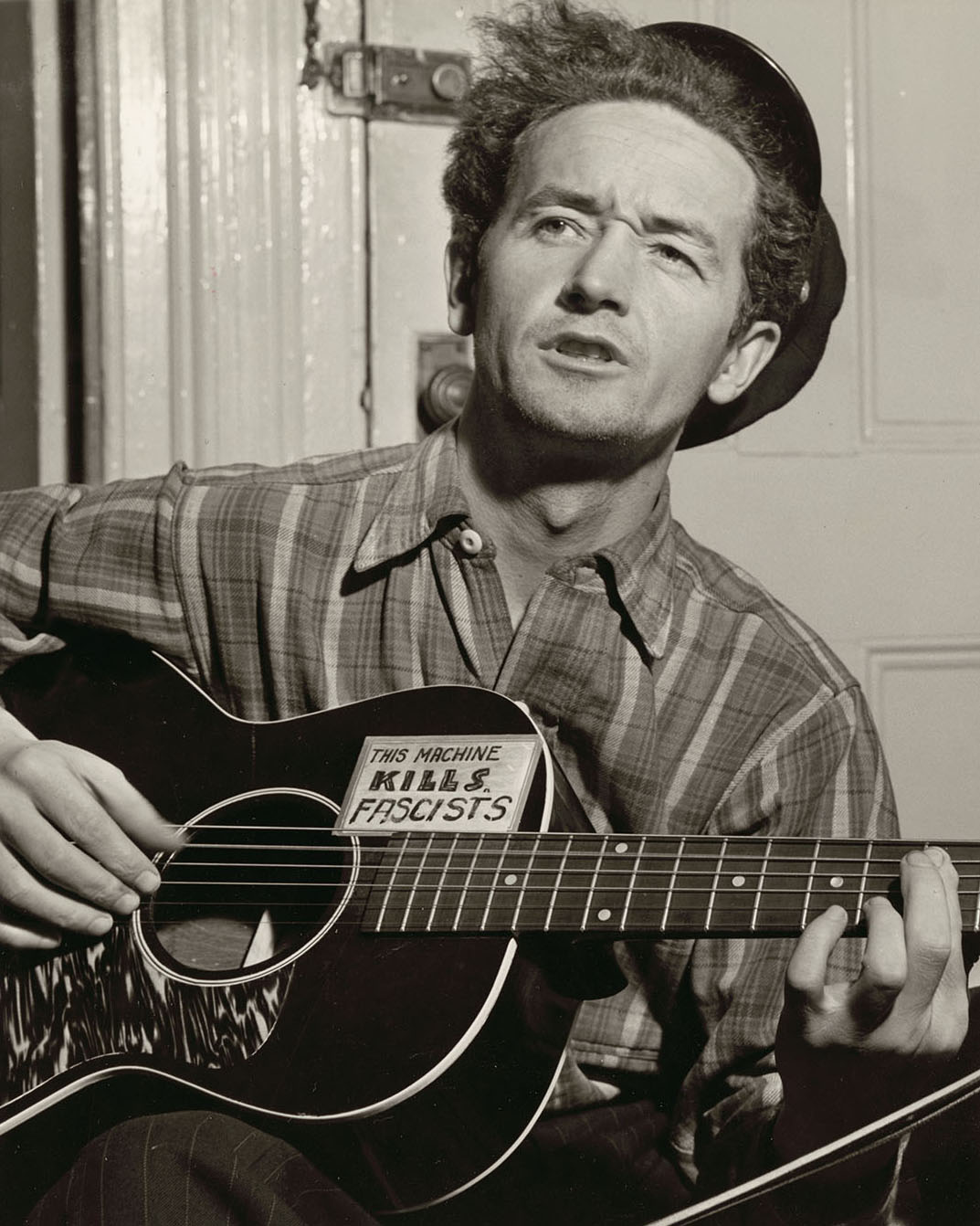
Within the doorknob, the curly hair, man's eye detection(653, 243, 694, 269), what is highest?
the curly hair

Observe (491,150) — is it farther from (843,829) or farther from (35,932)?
(35,932)

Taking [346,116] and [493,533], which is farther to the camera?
[346,116]

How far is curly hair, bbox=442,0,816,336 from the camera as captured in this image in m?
1.12

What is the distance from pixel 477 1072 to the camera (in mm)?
802

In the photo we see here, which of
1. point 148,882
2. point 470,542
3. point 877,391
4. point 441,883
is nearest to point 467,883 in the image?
point 441,883

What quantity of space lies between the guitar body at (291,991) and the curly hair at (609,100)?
0.54m

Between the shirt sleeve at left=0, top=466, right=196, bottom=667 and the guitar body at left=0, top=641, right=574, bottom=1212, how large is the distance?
11 centimetres

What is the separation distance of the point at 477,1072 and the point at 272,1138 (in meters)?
0.14

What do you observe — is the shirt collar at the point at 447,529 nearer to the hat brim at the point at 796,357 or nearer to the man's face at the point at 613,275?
the man's face at the point at 613,275

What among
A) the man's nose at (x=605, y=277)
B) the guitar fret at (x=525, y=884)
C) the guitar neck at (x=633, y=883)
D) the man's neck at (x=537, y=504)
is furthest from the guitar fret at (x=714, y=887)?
the man's nose at (x=605, y=277)

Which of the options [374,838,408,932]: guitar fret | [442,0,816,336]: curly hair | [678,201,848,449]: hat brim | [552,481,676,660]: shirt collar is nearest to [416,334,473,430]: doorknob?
[442,0,816,336]: curly hair

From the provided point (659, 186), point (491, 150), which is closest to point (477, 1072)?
point (659, 186)

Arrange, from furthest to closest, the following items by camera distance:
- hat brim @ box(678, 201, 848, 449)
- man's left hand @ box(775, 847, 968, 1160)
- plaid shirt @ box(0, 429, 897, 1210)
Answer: hat brim @ box(678, 201, 848, 449) → plaid shirt @ box(0, 429, 897, 1210) → man's left hand @ box(775, 847, 968, 1160)

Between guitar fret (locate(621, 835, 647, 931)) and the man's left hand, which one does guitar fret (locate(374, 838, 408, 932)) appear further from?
the man's left hand
